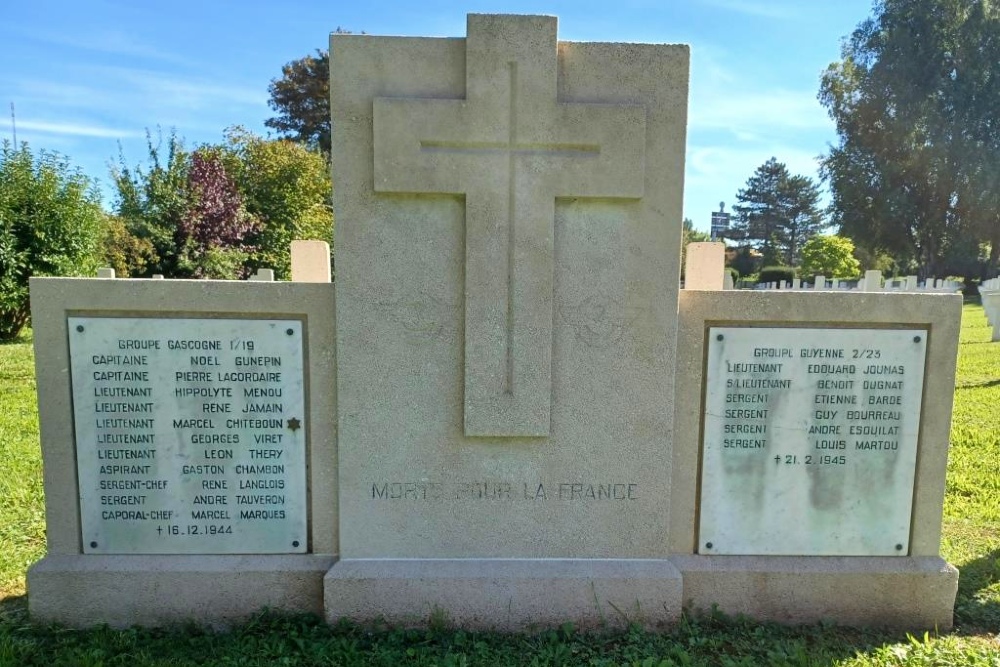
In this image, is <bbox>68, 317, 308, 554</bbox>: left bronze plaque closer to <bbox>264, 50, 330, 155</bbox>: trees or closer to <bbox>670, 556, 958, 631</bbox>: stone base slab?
<bbox>670, 556, 958, 631</bbox>: stone base slab

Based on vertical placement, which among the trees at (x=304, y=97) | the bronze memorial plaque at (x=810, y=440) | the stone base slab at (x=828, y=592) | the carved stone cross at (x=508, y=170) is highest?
the trees at (x=304, y=97)

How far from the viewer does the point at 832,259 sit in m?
45.0

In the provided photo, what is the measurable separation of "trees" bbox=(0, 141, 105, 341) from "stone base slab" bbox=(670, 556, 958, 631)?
13.5 meters

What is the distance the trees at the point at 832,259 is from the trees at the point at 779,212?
2434 centimetres

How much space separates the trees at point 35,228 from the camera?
40.1 ft

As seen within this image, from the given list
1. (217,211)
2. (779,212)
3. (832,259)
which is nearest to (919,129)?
(832,259)

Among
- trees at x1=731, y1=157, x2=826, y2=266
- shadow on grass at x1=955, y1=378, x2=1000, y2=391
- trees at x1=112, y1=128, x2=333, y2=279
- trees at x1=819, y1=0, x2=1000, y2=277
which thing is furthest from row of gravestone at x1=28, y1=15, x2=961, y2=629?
trees at x1=731, y1=157, x2=826, y2=266

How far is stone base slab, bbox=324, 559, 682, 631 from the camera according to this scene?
2746 mm

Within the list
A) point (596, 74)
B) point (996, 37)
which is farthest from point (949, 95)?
point (596, 74)

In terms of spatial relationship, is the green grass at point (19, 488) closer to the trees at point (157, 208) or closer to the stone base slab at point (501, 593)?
the stone base slab at point (501, 593)

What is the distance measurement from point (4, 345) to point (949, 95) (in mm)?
36488

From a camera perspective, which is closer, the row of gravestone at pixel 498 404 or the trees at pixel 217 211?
the row of gravestone at pixel 498 404

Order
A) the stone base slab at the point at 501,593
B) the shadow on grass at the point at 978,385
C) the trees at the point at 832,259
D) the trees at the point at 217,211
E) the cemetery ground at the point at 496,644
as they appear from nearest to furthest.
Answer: the cemetery ground at the point at 496,644 → the stone base slab at the point at 501,593 → the shadow on grass at the point at 978,385 → the trees at the point at 217,211 → the trees at the point at 832,259

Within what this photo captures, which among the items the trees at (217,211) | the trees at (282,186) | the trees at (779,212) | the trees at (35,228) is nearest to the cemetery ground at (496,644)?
the trees at (35,228)
